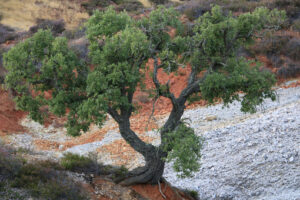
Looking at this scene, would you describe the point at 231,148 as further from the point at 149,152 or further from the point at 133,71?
the point at 133,71

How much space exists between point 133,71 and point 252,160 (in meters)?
7.42

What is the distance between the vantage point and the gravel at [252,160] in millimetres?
13375

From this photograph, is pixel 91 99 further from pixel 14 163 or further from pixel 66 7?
pixel 66 7

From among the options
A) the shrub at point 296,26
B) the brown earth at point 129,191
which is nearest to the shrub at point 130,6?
the shrub at point 296,26

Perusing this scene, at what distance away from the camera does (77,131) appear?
1074cm

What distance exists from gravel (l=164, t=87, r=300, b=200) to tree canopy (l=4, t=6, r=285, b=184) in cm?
279

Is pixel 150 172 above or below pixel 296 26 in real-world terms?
below

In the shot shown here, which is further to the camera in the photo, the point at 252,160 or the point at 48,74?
the point at 252,160

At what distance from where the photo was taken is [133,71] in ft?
34.5

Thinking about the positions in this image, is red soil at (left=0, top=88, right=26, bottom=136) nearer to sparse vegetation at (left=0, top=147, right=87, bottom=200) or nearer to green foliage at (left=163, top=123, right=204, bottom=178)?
sparse vegetation at (left=0, top=147, right=87, bottom=200)

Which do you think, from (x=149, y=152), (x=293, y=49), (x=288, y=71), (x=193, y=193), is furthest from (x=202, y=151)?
(x=293, y=49)

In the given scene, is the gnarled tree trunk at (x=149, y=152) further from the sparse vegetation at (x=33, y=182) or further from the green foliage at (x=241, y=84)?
the sparse vegetation at (x=33, y=182)

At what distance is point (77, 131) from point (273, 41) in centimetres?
2204

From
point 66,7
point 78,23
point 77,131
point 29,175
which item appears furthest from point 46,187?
point 66,7
